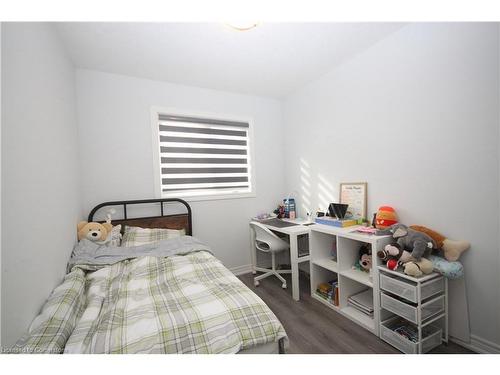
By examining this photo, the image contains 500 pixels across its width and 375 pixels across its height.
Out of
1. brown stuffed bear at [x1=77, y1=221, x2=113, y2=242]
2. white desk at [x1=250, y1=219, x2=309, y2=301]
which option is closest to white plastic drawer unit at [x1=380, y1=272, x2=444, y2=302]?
white desk at [x1=250, y1=219, x2=309, y2=301]

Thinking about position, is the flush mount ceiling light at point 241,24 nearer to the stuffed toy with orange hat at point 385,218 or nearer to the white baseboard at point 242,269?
the stuffed toy with orange hat at point 385,218

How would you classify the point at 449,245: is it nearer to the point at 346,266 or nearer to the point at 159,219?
the point at 346,266

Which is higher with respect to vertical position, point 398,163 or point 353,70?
point 353,70

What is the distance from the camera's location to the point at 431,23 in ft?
5.09

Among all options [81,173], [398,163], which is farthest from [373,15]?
[81,173]

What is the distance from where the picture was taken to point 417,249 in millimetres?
1443

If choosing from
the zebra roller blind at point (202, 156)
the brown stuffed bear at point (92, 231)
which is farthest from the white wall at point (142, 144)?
the brown stuffed bear at point (92, 231)

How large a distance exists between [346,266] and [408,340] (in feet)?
2.14

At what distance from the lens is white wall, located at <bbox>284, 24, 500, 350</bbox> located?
1.35 meters

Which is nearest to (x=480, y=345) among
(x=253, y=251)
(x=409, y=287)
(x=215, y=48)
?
(x=409, y=287)
